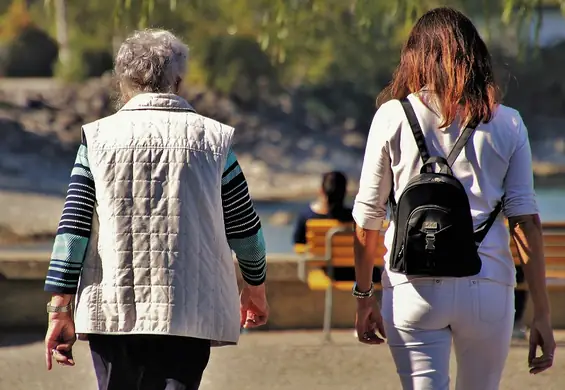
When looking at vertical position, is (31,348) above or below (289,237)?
below

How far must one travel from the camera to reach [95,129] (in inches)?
133

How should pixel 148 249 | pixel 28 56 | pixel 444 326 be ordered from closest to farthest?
pixel 444 326 → pixel 148 249 → pixel 28 56

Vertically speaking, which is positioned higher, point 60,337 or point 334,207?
point 334,207

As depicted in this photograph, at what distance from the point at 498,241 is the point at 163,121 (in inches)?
39.1

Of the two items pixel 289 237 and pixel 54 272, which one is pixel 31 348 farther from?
pixel 54 272

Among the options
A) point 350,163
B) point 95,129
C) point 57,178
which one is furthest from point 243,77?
point 95,129

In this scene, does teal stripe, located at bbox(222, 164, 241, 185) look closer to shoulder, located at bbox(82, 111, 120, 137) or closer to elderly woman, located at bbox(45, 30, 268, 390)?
elderly woman, located at bbox(45, 30, 268, 390)

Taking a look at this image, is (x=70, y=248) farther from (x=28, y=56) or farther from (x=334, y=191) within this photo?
(x=28, y=56)

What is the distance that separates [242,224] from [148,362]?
0.49 meters

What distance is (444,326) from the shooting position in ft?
10.5

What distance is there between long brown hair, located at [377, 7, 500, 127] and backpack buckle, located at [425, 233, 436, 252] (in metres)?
0.30

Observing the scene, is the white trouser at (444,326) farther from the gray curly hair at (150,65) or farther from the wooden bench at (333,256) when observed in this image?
the wooden bench at (333,256)

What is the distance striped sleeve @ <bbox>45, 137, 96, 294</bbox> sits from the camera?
334 cm

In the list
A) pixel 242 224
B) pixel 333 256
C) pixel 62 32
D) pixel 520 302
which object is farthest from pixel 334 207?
pixel 242 224
